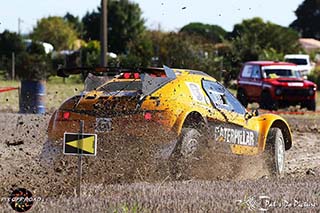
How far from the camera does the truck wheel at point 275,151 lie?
12367 millimetres

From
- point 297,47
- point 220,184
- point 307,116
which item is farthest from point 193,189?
point 297,47

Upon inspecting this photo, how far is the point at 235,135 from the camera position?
465 inches

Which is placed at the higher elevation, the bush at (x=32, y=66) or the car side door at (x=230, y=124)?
the car side door at (x=230, y=124)

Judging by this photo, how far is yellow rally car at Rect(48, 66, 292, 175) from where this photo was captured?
10609mm

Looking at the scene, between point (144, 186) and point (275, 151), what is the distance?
12.9ft

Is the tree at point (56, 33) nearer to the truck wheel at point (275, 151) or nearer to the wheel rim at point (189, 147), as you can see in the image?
the truck wheel at point (275, 151)

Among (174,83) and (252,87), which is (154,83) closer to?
(174,83)

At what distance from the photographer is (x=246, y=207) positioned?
7441mm

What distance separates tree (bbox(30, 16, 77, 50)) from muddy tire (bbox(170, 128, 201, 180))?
45202mm

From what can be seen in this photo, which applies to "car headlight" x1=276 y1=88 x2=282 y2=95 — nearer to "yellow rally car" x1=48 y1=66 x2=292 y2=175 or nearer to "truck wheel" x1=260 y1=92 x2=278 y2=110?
"truck wheel" x1=260 y1=92 x2=278 y2=110

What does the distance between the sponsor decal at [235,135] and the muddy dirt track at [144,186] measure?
0.30 meters

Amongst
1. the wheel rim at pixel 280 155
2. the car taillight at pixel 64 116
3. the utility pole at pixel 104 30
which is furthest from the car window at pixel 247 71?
the car taillight at pixel 64 116

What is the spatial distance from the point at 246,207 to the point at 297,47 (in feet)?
195

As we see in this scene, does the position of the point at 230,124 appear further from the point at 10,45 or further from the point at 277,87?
the point at 10,45
